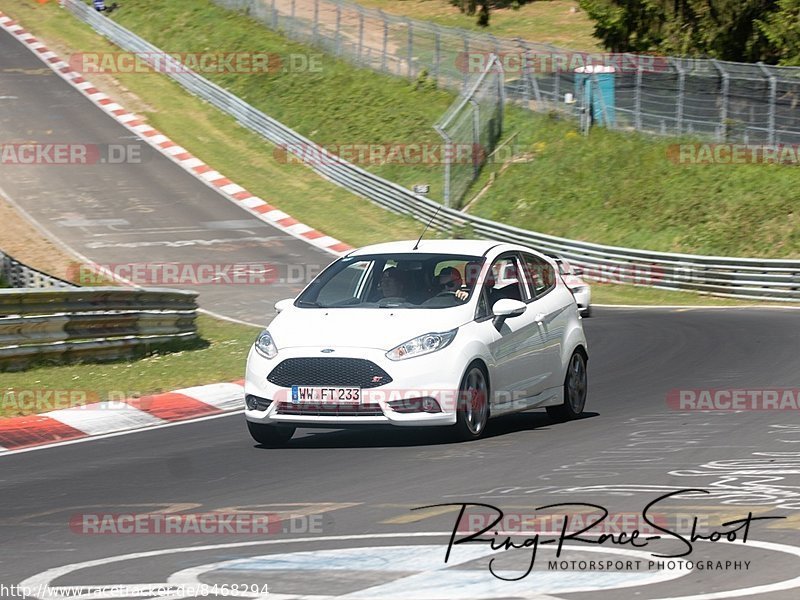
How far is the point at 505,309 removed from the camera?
11875mm

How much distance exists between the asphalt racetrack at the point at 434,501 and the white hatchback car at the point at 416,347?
0.30 meters

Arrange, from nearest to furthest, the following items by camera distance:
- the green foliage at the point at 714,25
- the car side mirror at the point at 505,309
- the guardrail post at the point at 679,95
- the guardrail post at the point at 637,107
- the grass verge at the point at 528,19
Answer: the car side mirror at the point at 505,309, the guardrail post at the point at 679,95, the green foliage at the point at 714,25, the guardrail post at the point at 637,107, the grass verge at the point at 528,19

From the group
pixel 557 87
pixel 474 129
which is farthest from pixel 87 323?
pixel 557 87

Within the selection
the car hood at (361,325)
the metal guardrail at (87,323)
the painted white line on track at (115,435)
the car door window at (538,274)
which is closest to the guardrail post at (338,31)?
the metal guardrail at (87,323)

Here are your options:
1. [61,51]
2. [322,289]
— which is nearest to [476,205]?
[61,51]

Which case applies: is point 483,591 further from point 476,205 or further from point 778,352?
point 476,205

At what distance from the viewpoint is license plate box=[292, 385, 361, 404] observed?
11.1 meters

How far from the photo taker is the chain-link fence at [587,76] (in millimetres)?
36031

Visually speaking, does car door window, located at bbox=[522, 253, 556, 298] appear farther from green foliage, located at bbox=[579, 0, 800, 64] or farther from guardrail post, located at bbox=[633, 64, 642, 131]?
guardrail post, located at bbox=[633, 64, 642, 131]

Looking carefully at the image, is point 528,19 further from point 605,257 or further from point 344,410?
point 344,410

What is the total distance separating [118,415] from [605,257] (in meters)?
22.0

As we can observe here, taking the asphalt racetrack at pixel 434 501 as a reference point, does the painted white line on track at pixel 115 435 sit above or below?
below

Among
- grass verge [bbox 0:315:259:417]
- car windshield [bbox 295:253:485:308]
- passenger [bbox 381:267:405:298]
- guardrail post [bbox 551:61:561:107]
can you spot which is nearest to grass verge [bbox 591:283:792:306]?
guardrail post [bbox 551:61:561:107]

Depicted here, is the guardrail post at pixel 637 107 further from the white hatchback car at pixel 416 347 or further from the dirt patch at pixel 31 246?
the white hatchback car at pixel 416 347
